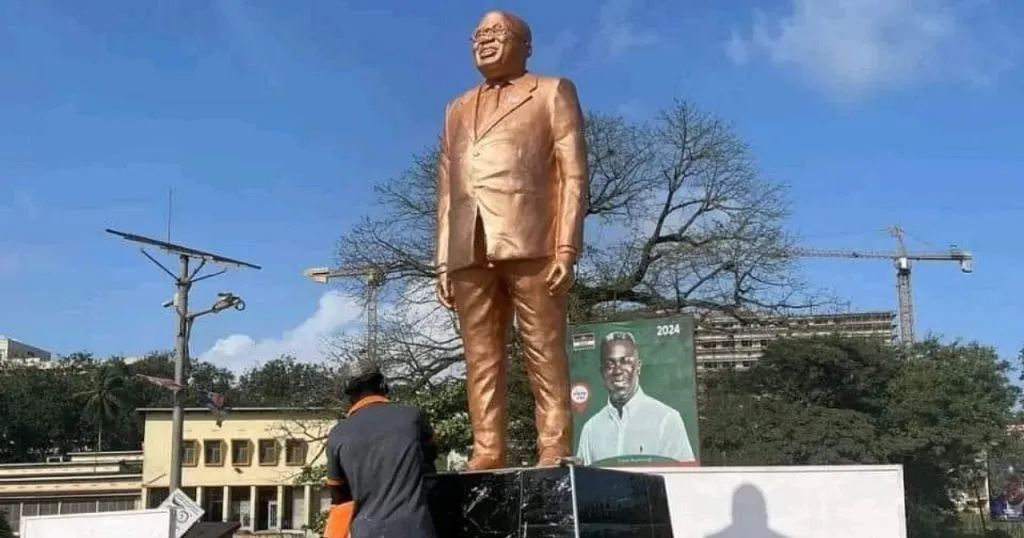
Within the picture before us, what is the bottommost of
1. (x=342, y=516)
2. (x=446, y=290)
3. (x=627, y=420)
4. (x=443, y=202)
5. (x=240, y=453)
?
(x=240, y=453)

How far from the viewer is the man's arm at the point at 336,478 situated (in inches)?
160

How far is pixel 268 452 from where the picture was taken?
3734 centimetres

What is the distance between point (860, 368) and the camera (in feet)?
71.8

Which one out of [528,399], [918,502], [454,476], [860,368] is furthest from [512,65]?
[918,502]

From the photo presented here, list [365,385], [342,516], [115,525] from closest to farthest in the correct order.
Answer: [342,516] → [365,385] → [115,525]

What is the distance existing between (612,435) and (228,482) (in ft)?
86.9

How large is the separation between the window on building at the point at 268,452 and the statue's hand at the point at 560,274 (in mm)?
33316

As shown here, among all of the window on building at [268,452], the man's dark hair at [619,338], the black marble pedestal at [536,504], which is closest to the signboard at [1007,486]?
the man's dark hair at [619,338]

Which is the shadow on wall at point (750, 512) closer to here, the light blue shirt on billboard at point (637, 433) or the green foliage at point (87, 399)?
the light blue shirt on billboard at point (637, 433)

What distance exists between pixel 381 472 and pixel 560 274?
1.64 m

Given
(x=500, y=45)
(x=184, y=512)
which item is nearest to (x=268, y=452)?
(x=184, y=512)

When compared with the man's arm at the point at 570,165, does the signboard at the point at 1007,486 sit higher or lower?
lower

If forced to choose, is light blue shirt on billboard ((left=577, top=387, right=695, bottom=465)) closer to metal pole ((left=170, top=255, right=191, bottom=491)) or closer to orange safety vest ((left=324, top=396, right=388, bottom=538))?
metal pole ((left=170, top=255, right=191, bottom=491))

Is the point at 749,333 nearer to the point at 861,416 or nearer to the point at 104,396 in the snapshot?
the point at 861,416
